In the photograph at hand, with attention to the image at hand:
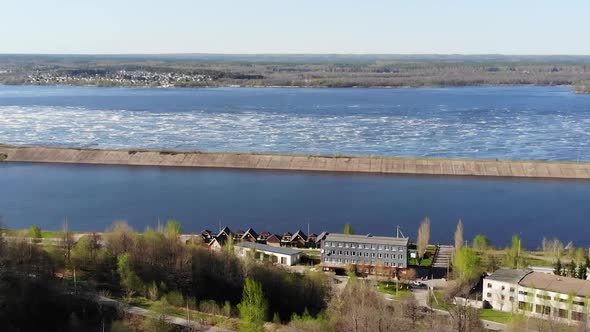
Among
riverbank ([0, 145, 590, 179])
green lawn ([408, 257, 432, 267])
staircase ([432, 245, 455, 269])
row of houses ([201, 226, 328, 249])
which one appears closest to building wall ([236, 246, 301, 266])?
row of houses ([201, 226, 328, 249])

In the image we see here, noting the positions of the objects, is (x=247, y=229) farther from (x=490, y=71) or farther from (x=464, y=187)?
(x=490, y=71)

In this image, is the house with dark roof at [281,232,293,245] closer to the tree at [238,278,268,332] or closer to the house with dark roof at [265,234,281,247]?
the house with dark roof at [265,234,281,247]

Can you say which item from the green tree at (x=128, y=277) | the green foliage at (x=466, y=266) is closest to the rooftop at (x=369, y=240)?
A: the green foliage at (x=466, y=266)

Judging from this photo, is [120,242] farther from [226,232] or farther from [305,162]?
[305,162]

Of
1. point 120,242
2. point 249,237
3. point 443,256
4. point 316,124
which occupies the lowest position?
point 443,256

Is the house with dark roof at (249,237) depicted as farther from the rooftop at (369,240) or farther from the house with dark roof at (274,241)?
the rooftop at (369,240)

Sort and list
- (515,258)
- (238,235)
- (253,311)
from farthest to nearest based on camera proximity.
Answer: (238,235) → (515,258) → (253,311)

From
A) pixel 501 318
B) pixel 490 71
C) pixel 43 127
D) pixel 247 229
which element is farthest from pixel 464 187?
pixel 490 71

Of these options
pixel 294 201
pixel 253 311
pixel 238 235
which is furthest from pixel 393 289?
pixel 294 201
